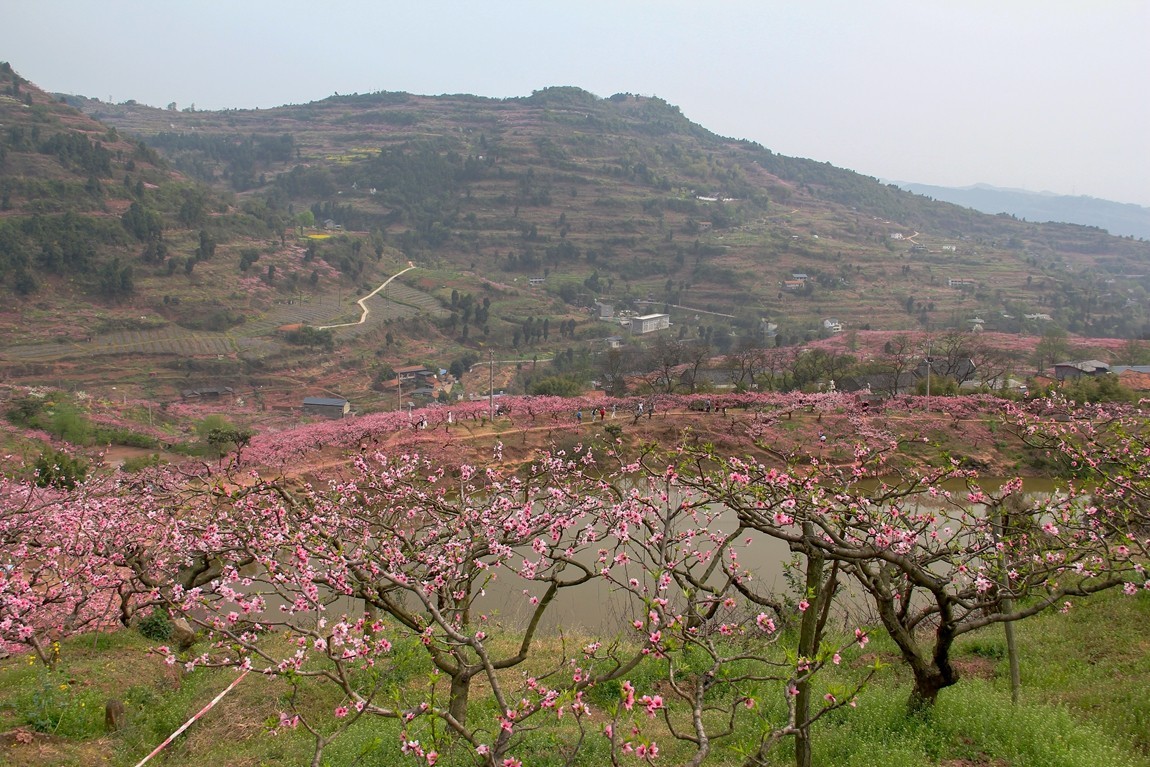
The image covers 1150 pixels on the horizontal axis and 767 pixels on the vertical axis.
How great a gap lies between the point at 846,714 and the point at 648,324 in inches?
2201

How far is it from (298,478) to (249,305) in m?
33.0

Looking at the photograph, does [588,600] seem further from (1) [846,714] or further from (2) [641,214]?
(2) [641,214]

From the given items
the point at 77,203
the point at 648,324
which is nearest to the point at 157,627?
the point at 648,324

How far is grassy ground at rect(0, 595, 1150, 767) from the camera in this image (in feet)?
20.2

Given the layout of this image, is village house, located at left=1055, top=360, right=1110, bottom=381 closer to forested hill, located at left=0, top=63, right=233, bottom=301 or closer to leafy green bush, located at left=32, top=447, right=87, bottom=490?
leafy green bush, located at left=32, top=447, right=87, bottom=490

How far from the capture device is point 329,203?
95750 mm

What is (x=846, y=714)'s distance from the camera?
23.7 ft

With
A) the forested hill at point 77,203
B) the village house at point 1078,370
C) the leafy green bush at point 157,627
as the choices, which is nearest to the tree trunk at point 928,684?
the leafy green bush at point 157,627

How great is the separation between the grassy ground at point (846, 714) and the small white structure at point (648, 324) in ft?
170

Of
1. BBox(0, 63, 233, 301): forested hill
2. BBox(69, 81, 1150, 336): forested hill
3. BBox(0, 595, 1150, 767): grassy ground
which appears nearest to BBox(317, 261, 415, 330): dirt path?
BBox(69, 81, 1150, 336): forested hill

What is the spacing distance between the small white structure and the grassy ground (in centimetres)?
5168

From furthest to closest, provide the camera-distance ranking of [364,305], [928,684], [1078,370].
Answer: [364,305] → [1078,370] → [928,684]

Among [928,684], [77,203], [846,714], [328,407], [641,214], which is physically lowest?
[328,407]

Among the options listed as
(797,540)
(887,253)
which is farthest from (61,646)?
(887,253)
